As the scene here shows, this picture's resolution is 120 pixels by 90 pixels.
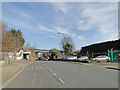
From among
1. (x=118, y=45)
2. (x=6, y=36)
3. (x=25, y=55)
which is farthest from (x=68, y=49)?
(x=6, y=36)

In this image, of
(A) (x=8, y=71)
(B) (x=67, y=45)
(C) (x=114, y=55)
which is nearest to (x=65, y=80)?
(A) (x=8, y=71)

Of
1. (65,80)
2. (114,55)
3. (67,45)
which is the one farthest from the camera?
(67,45)

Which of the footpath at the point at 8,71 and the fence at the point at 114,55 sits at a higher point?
the fence at the point at 114,55

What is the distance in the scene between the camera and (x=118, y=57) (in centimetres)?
2630

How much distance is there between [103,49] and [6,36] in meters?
33.2

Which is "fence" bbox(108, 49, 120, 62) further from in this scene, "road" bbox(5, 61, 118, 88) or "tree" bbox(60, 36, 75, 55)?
"tree" bbox(60, 36, 75, 55)

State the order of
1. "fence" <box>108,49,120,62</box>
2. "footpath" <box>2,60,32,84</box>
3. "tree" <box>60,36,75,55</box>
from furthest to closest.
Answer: "tree" <box>60,36,75,55</box> < "fence" <box>108,49,120,62</box> < "footpath" <box>2,60,32,84</box>

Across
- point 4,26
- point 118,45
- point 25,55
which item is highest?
point 4,26

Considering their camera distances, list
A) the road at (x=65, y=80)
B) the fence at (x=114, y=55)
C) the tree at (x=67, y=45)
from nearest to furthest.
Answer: the road at (x=65, y=80), the fence at (x=114, y=55), the tree at (x=67, y=45)

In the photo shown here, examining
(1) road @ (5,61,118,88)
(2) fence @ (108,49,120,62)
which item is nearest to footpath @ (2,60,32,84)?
(1) road @ (5,61,118,88)

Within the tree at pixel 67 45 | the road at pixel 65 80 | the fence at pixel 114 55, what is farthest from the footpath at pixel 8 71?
the tree at pixel 67 45

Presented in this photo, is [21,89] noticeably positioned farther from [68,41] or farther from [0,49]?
[68,41]

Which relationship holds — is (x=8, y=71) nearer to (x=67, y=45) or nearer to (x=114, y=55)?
(x=114, y=55)

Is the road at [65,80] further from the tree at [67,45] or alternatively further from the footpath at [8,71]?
the tree at [67,45]
